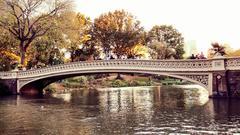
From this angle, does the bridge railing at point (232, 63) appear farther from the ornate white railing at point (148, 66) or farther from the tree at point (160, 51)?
the tree at point (160, 51)

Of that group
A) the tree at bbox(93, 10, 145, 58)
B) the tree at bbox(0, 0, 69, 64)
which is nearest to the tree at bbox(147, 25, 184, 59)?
the tree at bbox(93, 10, 145, 58)

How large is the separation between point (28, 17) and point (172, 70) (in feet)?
68.2

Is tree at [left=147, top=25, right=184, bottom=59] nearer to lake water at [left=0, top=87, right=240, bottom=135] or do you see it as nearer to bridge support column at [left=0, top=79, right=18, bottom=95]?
bridge support column at [left=0, top=79, right=18, bottom=95]

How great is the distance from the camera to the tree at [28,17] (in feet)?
140

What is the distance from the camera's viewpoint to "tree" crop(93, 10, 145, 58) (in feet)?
212

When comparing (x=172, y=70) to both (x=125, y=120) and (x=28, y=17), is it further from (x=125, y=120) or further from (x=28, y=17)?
(x=28, y=17)

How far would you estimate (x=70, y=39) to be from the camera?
150 feet

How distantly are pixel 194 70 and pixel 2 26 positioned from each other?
2331cm

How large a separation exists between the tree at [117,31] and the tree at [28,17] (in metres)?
20.3

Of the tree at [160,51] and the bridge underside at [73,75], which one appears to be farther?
the tree at [160,51]

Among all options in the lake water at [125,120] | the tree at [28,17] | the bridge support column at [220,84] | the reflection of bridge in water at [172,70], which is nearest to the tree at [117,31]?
the tree at [28,17]

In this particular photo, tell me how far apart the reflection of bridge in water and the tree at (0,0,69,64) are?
4.95m

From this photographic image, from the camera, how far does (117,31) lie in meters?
64.6

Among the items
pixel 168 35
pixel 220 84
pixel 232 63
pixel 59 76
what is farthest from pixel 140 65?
pixel 168 35
